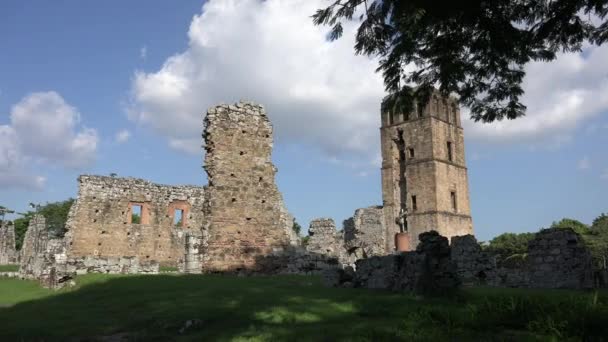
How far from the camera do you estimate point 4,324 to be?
8.84 meters

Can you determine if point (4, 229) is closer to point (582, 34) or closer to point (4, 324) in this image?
point (4, 324)

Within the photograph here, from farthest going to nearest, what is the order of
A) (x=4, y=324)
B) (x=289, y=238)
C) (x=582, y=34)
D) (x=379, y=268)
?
(x=289, y=238), (x=379, y=268), (x=4, y=324), (x=582, y=34)

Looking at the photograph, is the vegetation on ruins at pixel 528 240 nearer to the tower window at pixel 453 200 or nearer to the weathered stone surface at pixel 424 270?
the tower window at pixel 453 200

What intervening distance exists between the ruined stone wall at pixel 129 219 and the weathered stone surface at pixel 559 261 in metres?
17.8

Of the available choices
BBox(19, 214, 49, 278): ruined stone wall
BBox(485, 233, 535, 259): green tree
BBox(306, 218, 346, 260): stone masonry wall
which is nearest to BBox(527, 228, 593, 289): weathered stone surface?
BBox(306, 218, 346, 260): stone masonry wall

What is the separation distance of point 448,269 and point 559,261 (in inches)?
199

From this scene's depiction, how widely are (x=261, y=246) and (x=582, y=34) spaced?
11804 mm

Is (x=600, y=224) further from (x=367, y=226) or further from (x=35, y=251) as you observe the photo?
(x=35, y=251)

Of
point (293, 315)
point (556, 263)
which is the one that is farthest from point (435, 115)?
point (293, 315)

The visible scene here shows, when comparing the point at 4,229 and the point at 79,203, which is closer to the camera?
the point at 79,203

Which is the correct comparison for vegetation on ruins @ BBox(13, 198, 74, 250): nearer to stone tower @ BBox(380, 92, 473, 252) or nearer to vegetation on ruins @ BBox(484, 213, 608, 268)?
stone tower @ BBox(380, 92, 473, 252)

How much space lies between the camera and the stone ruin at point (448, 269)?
10.3 metres

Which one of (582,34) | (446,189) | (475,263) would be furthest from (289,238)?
(446,189)

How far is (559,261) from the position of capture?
44.8ft
